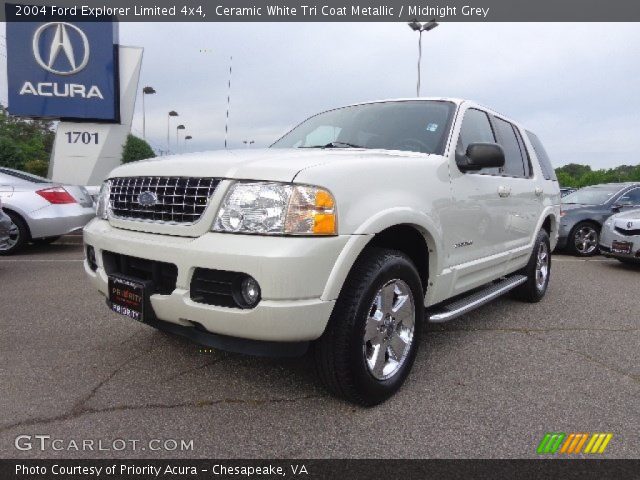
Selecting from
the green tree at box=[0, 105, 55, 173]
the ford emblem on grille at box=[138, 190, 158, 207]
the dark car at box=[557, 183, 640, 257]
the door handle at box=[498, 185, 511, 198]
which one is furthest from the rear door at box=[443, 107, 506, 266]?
the green tree at box=[0, 105, 55, 173]

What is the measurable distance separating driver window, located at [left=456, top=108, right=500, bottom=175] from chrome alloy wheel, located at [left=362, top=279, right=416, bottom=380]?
3.62 ft

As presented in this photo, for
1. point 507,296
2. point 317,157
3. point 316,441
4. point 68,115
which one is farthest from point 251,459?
point 68,115

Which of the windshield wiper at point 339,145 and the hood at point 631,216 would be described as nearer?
the windshield wiper at point 339,145

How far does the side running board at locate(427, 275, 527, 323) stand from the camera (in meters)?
2.87

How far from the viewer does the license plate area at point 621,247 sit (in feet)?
22.8

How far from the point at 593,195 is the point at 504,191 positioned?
7.27 meters

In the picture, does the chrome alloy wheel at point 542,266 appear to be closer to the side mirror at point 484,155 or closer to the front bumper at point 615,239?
the side mirror at point 484,155

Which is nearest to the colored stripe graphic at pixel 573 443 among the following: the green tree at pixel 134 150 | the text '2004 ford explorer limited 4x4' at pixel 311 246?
the text '2004 ford explorer limited 4x4' at pixel 311 246

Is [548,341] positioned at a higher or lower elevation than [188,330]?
lower

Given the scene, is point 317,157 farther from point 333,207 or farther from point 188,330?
point 188,330

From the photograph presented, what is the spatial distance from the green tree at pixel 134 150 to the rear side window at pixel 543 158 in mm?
20101

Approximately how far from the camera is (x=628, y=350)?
336cm

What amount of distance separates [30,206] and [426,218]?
6.51 m

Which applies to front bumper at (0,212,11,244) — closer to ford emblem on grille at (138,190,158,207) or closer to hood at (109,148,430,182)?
hood at (109,148,430,182)
